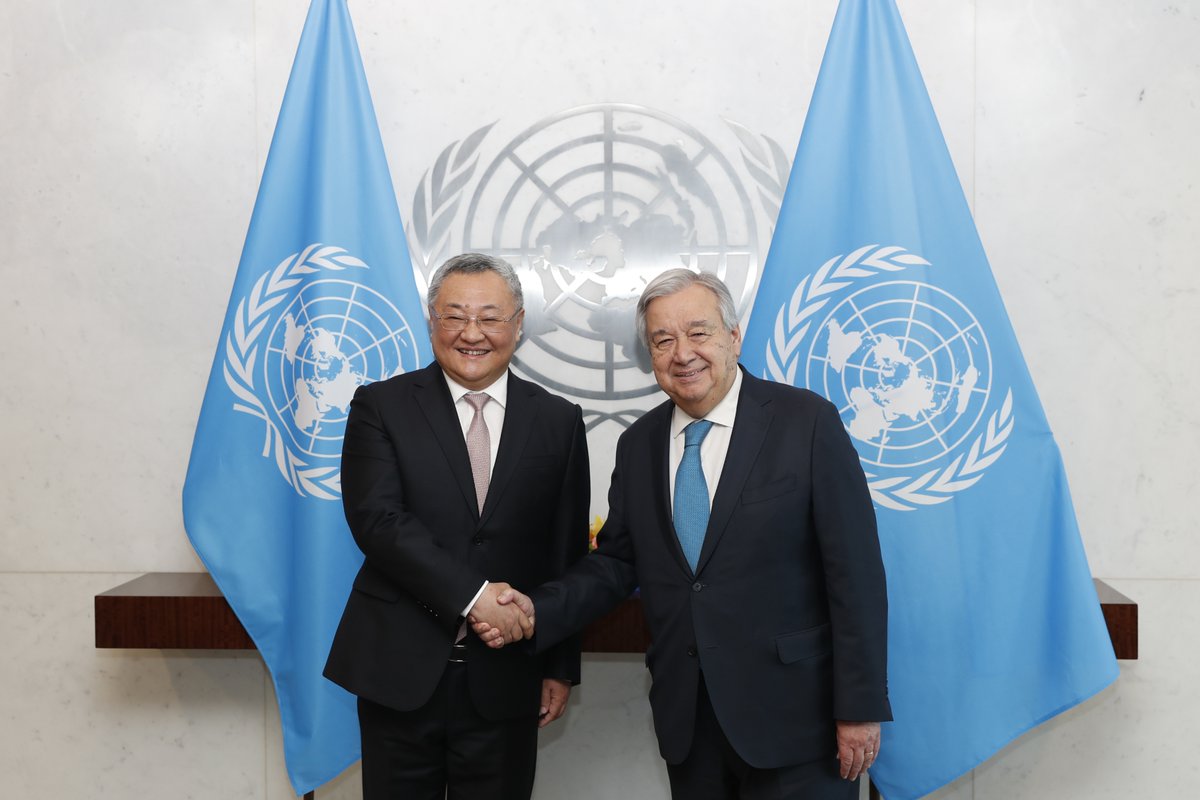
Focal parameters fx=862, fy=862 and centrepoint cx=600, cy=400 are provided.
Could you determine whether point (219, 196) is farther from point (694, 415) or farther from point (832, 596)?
point (832, 596)

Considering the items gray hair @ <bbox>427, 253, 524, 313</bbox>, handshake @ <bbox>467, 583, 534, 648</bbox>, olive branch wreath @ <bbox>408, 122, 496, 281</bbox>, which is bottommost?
handshake @ <bbox>467, 583, 534, 648</bbox>

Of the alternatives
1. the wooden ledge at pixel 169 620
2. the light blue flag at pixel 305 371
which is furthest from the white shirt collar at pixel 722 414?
the wooden ledge at pixel 169 620

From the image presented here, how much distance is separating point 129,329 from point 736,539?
208 cm

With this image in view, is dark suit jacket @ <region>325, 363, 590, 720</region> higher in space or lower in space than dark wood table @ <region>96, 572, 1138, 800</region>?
higher

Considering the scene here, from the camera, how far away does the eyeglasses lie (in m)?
1.91

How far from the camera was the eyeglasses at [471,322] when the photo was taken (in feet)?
6.28

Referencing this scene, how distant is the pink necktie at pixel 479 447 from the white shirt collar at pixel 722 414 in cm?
42

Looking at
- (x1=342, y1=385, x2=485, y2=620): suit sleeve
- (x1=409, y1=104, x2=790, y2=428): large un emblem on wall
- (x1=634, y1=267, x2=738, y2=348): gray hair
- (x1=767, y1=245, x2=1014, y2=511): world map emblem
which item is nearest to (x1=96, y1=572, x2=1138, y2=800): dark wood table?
(x1=767, y1=245, x2=1014, y2=511): world map emblem

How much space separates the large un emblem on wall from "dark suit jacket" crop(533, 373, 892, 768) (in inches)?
35.3

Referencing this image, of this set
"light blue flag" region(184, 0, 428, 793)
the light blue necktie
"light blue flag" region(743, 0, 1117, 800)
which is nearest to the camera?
the light blue necktie

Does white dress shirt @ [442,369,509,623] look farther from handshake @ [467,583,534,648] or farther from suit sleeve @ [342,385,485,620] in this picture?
handshake @ [467,583,534,648]

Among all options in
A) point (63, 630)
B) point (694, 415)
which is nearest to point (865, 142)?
point (694, 415)

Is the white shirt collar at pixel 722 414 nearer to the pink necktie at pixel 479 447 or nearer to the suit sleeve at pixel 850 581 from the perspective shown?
the suit sleeve at pixel 850 581

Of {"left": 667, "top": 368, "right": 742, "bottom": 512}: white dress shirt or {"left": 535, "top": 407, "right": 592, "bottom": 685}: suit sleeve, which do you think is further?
{"left": 535, "top": 407, "right": 592, "bottom": 685}: suit sleeve
